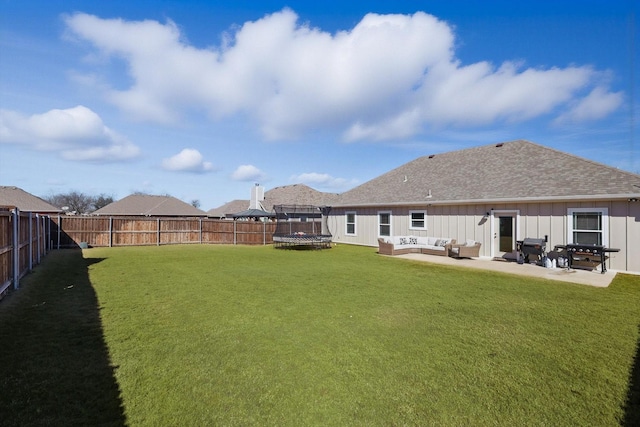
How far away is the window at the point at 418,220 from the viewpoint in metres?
15.6

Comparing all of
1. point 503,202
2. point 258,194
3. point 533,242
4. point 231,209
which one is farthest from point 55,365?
point 231,209

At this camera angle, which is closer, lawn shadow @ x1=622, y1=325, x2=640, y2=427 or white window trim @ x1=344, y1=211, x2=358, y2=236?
lawn shadow @ x1=622, y1=325, x2=640, y2=427

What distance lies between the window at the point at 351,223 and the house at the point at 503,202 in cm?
6

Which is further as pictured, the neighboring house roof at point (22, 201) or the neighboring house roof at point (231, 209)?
the neighboring house roof at point (231, 209)

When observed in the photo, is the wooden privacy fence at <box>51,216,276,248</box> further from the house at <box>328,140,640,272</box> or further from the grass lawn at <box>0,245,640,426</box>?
the grass lawn at <box>0,245,640,426</box>

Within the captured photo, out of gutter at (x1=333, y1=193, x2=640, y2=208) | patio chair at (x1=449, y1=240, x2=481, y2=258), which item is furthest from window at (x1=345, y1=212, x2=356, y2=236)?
patio chair at (x1=449, y1=240, x2=481, y2=258)

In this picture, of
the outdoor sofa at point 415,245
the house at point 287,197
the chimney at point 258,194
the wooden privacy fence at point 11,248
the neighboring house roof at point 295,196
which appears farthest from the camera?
the neighboring house roof at point 295,196

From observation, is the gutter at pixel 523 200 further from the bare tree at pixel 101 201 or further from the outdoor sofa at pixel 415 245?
the bare tree at pixel 101 201

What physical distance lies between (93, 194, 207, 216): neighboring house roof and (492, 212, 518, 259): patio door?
106 feet

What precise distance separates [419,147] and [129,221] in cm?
1924

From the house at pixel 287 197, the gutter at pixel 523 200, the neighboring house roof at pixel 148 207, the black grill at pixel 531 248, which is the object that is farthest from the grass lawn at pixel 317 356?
the neighboring house roof at pixel 148 207

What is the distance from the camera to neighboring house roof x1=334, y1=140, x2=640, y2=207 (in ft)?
35.7

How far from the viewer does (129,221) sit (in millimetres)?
18797

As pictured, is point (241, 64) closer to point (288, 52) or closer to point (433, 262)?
point (288, 52)
